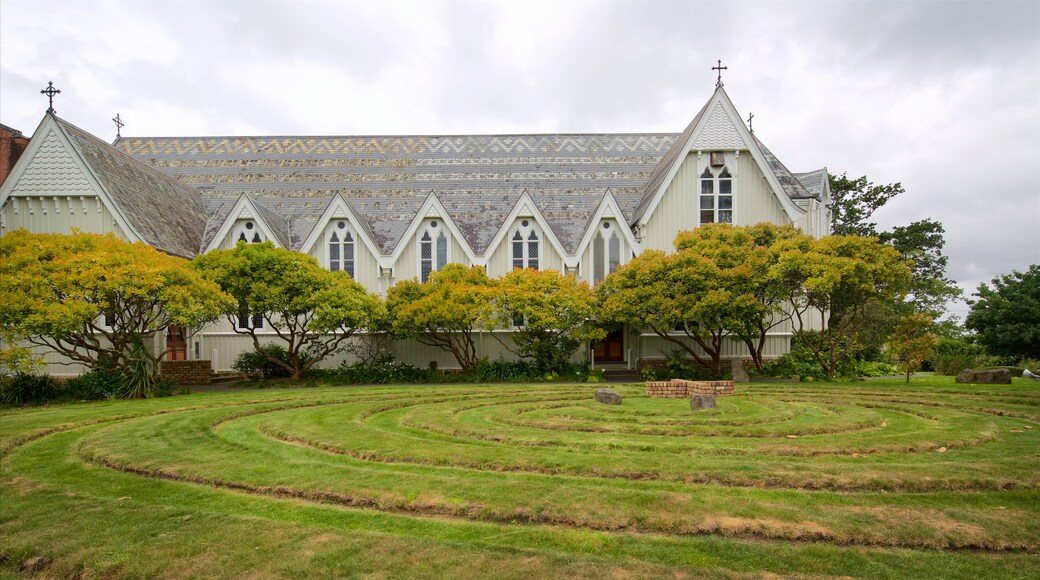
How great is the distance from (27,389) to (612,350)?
2492 centimetres

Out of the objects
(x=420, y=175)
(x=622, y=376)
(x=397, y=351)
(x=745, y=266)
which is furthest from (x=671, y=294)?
(x=420, y=175)

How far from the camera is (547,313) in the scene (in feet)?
86.8

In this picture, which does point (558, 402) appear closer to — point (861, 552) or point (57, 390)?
point (861, 552)

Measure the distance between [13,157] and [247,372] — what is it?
17.7 meters

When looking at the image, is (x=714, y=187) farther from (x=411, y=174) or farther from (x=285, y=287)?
(x=285, y=287)

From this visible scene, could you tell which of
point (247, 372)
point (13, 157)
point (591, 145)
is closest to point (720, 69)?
point (591, 145)

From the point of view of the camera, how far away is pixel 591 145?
3919 cm

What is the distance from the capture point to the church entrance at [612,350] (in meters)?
32.4

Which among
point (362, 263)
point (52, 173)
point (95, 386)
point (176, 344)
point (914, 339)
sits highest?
point (52, 173)

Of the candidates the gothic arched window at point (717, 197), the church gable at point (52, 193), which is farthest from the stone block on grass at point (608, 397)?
the church gable at point (52, 193)

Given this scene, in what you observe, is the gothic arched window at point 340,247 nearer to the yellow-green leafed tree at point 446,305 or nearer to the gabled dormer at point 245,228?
the gabled dormer at point 245,228

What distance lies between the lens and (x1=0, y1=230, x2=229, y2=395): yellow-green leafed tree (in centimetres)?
1991

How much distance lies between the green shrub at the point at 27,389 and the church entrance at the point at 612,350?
23.4 m

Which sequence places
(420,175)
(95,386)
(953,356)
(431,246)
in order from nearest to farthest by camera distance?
(95,386), (431,246), (953,356), (420,175)
